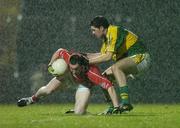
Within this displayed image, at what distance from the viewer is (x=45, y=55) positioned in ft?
67.1

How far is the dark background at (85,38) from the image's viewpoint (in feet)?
65.9

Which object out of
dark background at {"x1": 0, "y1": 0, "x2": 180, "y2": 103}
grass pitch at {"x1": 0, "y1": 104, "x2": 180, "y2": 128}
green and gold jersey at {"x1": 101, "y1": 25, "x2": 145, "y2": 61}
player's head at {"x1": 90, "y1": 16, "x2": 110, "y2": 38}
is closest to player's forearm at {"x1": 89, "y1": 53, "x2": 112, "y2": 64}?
green and gold jersey at {"x1": 101, "y1": 25, "x2": 145, "y2": 61}

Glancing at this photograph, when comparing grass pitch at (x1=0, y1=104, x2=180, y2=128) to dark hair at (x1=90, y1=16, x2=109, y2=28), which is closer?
grass pitch at (x1=0, y1=104, x2=180, y2=128)

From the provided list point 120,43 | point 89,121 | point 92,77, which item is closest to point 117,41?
point 120,43

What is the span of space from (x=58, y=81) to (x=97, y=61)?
72cm

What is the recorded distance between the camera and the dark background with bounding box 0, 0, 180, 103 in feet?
65.9

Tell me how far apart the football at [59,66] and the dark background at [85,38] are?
6.49 meters

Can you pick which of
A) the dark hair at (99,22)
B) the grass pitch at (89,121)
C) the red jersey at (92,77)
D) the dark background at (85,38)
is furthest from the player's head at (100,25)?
the dark background at (85,38)

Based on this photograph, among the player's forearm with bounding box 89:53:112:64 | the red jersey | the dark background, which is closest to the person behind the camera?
the red jersey

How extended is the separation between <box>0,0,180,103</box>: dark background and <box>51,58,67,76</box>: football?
649cm

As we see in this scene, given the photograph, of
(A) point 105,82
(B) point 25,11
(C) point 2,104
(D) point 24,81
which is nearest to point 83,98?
(A) point 105,82

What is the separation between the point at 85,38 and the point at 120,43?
24.2 feet

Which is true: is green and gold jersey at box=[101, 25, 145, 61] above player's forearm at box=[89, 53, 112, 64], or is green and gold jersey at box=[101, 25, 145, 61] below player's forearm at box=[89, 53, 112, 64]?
above

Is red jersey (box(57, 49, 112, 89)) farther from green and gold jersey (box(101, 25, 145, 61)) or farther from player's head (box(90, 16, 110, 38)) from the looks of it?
player's head (box(90, 16, 110, 38))
